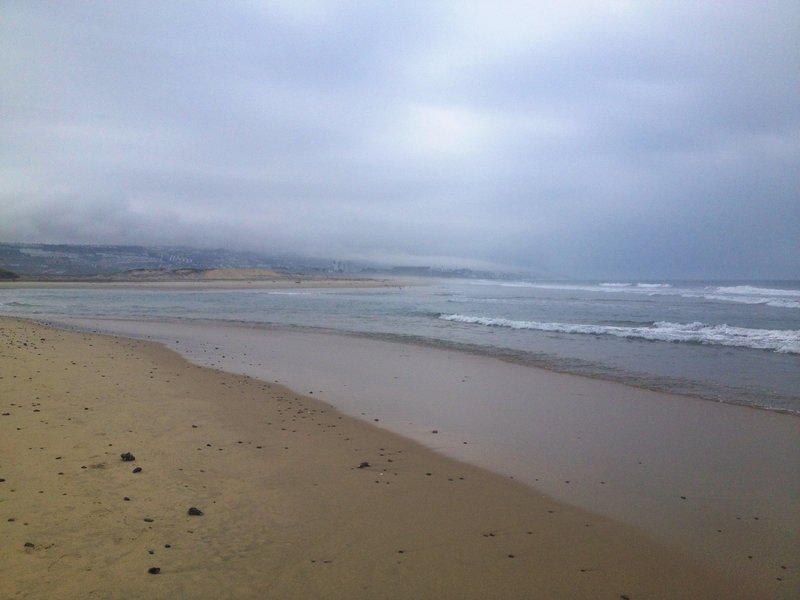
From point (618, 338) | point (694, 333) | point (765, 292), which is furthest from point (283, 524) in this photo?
point (765, 292)

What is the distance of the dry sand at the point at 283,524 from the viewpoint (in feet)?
12.3

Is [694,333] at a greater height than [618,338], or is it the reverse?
[694,333]

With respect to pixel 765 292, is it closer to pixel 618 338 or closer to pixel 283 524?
pixel 618 338

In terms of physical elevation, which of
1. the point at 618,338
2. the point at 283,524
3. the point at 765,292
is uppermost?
the point at 765,292

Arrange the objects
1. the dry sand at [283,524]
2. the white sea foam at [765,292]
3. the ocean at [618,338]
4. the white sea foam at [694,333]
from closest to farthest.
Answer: the dry sand at [283,524] < the ocean at [618,338] < the white sea foam at [694,333] < the white sea foam at [765,292]

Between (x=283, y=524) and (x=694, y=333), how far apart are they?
838 inches

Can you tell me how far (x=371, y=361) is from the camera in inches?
583

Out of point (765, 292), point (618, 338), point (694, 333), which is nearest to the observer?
point (618, 338)

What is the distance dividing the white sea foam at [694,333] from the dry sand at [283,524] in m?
16.1

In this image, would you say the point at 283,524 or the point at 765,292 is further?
the point at 765,292

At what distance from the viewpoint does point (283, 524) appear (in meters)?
4.63

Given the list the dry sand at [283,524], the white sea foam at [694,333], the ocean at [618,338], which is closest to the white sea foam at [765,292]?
the ocean at [618,338]

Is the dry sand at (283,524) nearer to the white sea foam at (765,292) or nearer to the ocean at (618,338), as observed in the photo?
the ocean at (618,338)

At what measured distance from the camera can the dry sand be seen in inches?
148
